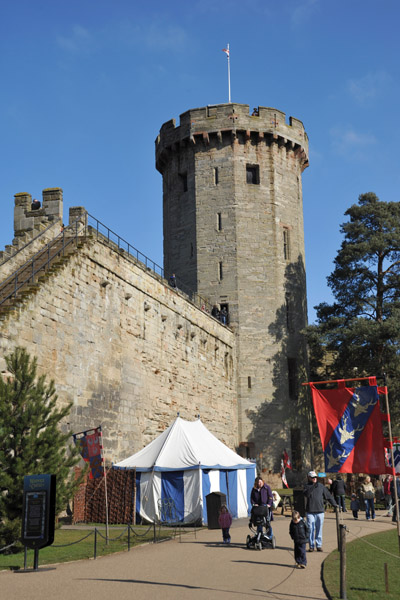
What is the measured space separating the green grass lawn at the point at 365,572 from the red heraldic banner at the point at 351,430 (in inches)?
56.9

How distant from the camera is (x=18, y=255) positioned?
2031 centimetres

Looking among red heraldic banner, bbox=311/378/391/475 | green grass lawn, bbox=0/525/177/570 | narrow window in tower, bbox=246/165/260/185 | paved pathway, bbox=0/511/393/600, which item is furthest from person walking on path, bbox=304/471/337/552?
narrow window in tower, bbox=246/165/260/185

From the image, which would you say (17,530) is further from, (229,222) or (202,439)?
(229,222)

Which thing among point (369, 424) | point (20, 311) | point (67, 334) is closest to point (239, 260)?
point (67, 334)

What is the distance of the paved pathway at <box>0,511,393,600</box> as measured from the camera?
340 inches

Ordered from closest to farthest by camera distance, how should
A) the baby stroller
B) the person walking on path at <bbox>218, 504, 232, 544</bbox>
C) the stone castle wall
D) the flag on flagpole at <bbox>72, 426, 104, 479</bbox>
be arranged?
the baby stroller < the person walking on path at <bbox>218, 504, 232, 544</bbox> < the flag on flagpole at <bbox>72, 426, 104, 479</bbox> < the stone castle wall

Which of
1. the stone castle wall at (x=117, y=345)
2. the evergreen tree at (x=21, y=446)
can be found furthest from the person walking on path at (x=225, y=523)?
the stone castle wall at (x=117, y=345)

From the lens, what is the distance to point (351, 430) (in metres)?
11.8

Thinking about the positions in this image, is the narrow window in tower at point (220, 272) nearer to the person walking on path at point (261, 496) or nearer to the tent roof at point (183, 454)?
the tent roof at point (183, 454)

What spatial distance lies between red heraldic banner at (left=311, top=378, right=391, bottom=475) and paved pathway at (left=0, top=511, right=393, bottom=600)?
1782 mm

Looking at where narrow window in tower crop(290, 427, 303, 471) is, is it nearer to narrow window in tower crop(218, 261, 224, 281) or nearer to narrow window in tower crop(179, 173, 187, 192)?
narrow window in tower crop(218, 261, 224, 281)

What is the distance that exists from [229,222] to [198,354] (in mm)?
8818

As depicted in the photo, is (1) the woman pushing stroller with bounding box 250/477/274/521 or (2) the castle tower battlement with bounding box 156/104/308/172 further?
(2) the castle tower battlement with bounding box 156/104/308/172

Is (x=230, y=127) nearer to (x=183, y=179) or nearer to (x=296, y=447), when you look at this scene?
(x=183, y=179)
